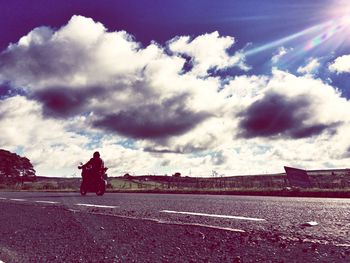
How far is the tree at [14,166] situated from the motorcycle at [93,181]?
63.1 m

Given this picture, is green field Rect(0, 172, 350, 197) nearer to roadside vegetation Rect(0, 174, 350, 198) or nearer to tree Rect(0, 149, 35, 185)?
roadside vegetation Rect(0, 174, 350, 198)

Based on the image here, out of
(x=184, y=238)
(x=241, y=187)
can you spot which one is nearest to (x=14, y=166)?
(x=241, y=187)

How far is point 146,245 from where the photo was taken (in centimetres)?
423

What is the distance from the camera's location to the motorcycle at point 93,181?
51.1 feet

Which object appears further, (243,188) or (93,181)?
(243,188)

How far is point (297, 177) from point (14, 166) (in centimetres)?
6974

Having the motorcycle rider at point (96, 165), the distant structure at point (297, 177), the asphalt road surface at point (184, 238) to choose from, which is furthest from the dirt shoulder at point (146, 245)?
the distant structure at point (297, 177)

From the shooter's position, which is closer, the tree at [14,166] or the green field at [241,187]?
the green field at [241,187]

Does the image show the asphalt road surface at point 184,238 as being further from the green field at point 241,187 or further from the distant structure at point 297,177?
the distant structure at point 297,177

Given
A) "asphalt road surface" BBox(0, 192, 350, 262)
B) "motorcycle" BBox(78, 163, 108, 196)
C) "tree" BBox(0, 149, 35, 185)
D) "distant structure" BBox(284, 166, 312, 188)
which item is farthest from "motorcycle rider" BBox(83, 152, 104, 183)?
"tree" BBox(0, 149, 35, 185)

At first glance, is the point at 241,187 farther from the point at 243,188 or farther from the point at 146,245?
the point at 146,245

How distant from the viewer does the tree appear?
7506cm

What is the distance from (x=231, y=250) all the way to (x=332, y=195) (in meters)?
10.2

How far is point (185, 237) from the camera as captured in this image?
4.57 meters
